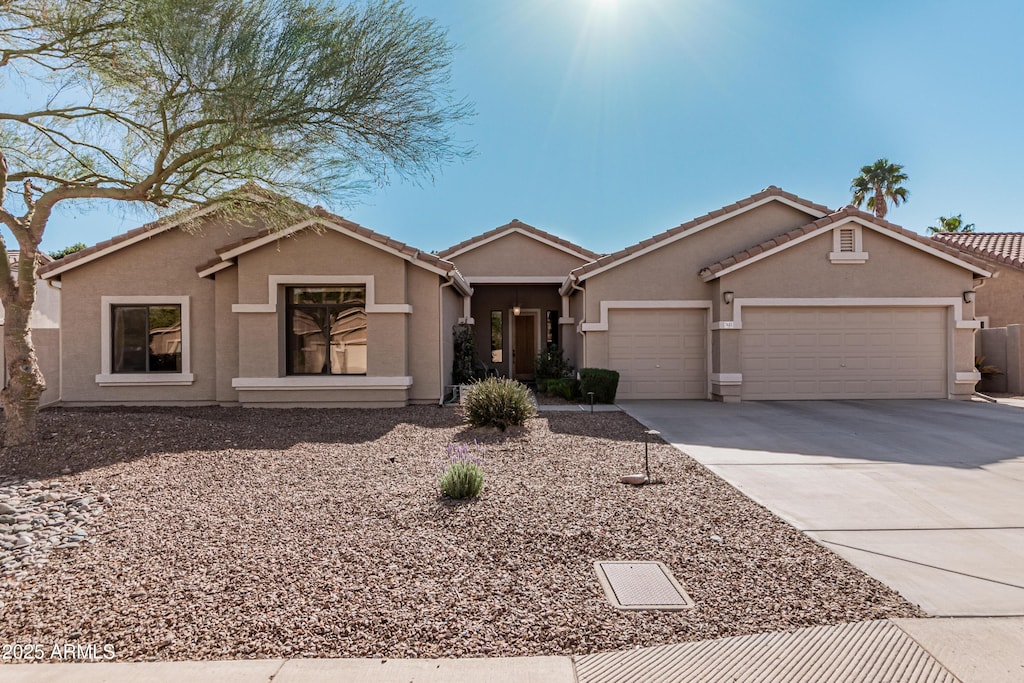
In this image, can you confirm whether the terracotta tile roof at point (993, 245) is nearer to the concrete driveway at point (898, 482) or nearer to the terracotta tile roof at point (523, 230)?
the concrete driveway at point (898, 482)

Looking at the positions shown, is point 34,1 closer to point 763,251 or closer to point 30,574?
point 30,574

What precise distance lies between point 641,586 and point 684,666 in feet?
2.90

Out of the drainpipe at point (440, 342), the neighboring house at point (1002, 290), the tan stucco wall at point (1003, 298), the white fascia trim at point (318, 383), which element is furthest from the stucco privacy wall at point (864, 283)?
the white fascia trim at point (318, 383)

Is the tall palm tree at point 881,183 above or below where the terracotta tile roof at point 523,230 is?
above

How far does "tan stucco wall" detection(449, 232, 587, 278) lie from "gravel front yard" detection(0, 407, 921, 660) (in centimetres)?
1249

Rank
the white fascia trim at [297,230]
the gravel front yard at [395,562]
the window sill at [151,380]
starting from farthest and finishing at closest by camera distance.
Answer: the window sill at [151,380], the white fascia trim at [297,230], the gravel front yard at [395,562]

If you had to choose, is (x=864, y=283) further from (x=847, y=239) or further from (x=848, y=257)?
(x=847, y=239)

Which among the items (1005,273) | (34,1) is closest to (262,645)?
(34,1)

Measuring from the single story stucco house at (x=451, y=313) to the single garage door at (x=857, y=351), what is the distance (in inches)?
1.5

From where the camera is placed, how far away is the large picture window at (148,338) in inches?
539

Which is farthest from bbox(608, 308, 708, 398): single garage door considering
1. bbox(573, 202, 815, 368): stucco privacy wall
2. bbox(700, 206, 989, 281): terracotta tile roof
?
bbox(700, 206, 989, 281): terracotta tile roof

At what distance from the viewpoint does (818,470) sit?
7.20 meters

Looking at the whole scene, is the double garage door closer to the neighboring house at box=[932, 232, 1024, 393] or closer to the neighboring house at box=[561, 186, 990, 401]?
the neighboring house at box=[561, 186, 990, 401]

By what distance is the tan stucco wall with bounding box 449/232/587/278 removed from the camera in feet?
64.3
